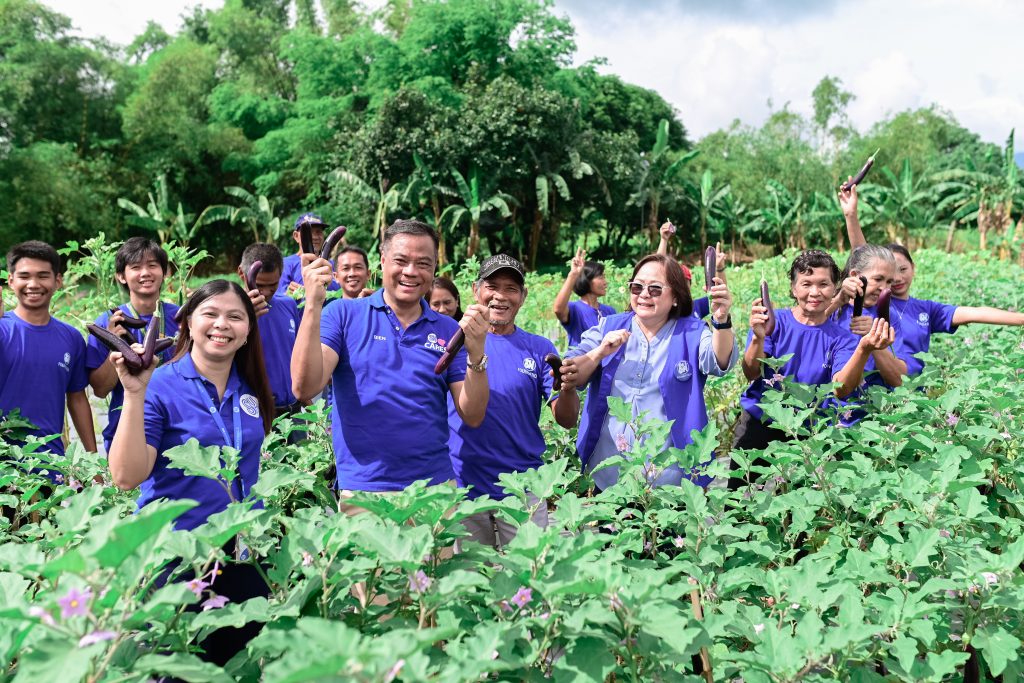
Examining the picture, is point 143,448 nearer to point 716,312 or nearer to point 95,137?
point 716,312

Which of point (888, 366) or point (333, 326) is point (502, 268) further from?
point (888, 366)

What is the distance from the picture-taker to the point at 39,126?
2830 cm

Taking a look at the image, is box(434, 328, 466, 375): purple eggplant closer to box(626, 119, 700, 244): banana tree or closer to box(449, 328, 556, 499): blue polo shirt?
box(449, 328, 556, 499): blue polo shirt

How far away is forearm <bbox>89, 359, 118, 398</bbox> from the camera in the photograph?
3887mm

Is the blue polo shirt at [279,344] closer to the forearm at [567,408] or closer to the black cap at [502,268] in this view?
the black cap at [502,268]

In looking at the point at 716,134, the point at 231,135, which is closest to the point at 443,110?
the point at 231,135

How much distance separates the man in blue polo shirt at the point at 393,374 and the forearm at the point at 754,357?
1.43 meters

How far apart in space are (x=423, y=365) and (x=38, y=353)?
2072 millimetres

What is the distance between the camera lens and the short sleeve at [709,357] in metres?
2.99

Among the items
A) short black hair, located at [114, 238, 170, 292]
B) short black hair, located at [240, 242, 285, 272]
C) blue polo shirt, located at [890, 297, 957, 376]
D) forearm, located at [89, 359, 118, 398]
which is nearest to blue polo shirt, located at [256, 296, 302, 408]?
short black hair, located at [240, 242, 285, 272]

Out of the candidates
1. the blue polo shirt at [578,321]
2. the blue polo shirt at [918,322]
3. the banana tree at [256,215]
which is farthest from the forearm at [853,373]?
the banana tree at [256,215]

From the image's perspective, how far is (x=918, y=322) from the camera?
4012 millimetres

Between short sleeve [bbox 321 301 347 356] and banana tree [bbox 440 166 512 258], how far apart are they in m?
19.6

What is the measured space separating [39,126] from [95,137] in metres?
1.81
